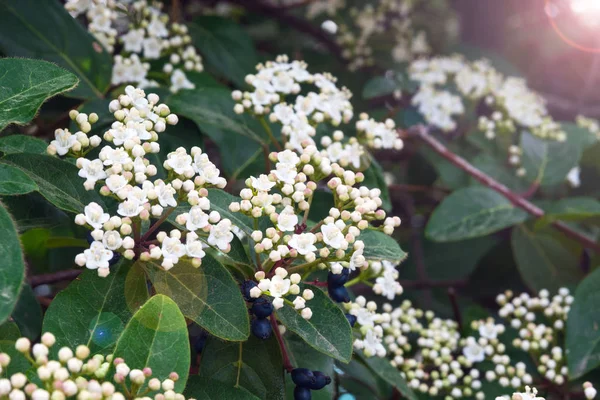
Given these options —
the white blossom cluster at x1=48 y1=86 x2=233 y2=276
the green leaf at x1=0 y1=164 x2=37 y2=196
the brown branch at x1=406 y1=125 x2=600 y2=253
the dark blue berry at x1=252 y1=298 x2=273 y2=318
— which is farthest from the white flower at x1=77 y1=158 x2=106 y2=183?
the brown branch at x1=406 y1=125 x2=600 y2=253

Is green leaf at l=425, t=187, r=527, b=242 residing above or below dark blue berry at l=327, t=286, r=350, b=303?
below

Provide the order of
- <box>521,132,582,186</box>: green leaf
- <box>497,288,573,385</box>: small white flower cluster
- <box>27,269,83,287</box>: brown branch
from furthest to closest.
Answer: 1. <box>521,132,582,186</box>: green leaf
2. <box>497,288,573,385</box>: small white flower cluster
3. <box>27,269,83,287</box>: brown branch

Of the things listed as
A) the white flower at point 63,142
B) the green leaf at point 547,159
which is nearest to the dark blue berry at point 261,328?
the white flower at point 63,142

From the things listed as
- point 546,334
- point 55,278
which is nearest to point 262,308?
point 55,278

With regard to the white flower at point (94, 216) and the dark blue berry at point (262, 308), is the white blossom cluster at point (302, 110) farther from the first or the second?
the white flower at point (94, 216)

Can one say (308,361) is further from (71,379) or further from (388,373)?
(71,379)

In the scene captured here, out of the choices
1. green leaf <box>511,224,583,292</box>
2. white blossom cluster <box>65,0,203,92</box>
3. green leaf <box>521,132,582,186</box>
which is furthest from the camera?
green leaf <box>521,132,582,186</box>

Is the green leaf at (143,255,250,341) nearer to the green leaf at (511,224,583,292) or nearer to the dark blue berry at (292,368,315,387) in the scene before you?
the dark blue berry at (292,368,315,387)
